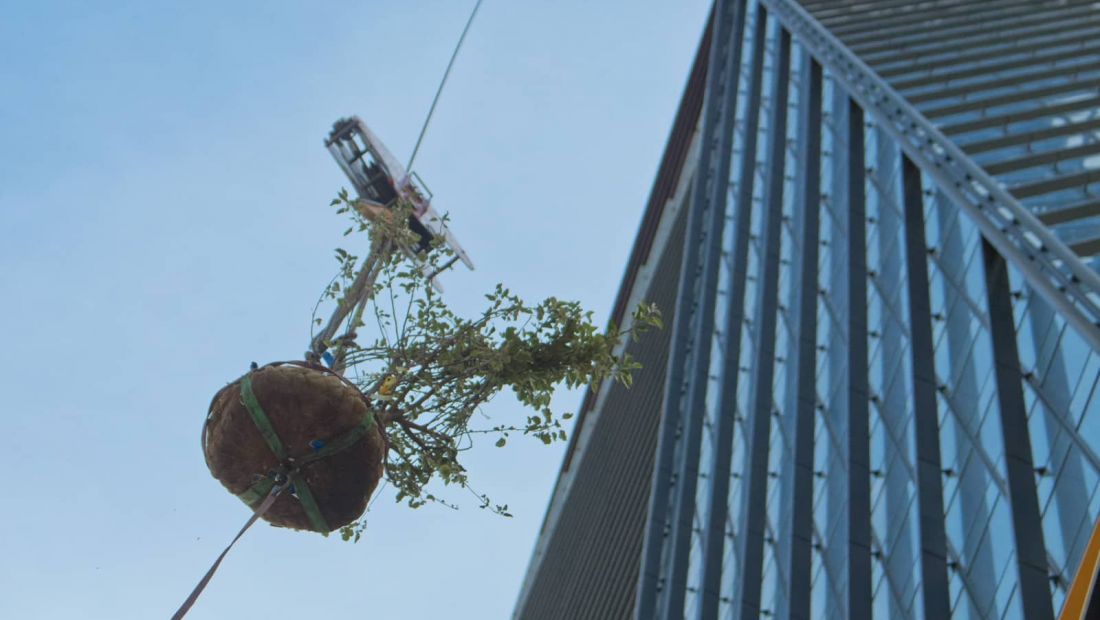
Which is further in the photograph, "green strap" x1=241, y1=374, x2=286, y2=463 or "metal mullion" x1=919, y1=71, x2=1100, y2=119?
"metal mullion" x1=919, y1=71, x2=1100, y2=119

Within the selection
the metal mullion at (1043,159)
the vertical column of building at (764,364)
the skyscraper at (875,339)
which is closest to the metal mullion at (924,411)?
the skyscraper at (875,339)

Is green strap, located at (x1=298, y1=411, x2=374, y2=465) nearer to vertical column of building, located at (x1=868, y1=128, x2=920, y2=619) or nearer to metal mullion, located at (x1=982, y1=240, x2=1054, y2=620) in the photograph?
metal mullion, located at (x1=982, y1=240, x2=1054, y2=620)

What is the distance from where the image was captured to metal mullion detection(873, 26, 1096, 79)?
32125mm

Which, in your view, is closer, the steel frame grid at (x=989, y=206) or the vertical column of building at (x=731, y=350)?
the steel frame grid at (x=989, y=206)

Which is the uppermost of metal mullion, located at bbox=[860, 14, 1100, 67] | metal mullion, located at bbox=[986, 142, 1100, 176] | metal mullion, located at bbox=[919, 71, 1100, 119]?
metal mullion, located at bbox=[860, 14, 1100, 67]

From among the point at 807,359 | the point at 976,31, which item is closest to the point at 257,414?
the point at 807,359

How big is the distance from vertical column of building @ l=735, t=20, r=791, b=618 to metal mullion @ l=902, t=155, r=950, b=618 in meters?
6.04

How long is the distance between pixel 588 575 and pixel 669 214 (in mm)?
16448

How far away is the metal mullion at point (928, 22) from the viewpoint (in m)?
36.7

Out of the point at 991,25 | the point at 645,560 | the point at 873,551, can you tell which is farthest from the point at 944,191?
the point at 991,25

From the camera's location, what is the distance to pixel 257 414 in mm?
4449

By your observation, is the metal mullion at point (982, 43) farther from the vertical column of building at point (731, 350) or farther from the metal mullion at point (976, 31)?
the vertical column of building at point (731, 350)

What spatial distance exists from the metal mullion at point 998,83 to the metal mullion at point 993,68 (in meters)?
0.48

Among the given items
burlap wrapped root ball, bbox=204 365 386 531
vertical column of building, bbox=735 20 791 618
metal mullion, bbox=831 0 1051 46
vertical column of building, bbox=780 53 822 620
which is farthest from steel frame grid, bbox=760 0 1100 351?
burlap wrapped root ball, bbox=204 365 386 531
